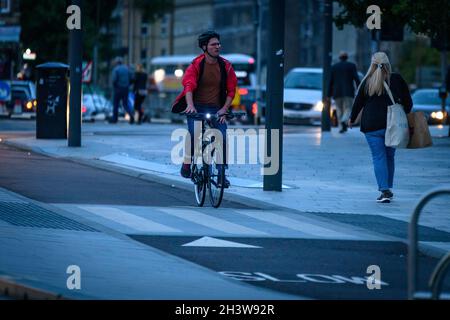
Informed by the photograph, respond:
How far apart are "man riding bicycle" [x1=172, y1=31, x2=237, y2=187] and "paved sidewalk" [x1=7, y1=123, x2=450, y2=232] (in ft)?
4.15

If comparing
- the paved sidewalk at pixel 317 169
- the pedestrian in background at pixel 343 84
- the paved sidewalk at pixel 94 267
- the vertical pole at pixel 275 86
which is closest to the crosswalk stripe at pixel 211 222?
the paved sidewalk at pixel 94 267

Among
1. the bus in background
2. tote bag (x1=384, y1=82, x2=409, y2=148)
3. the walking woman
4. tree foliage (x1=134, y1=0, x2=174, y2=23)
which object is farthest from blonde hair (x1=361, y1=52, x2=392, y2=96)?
tree foliage (x1=134, y1=0, x2=174, y2=23)

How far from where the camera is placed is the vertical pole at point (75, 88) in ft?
78.0

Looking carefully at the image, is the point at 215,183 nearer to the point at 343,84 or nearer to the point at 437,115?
the point at 343,84

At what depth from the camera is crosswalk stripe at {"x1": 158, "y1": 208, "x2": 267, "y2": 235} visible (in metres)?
13.0

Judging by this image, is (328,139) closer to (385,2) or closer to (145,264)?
(385,2)

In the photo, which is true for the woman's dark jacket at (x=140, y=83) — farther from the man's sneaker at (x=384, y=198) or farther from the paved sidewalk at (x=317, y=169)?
the man's sneaker at (x=384, y=198)

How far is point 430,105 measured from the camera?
44.9 m

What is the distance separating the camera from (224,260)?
1107 cm

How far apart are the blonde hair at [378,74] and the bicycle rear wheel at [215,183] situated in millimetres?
2377

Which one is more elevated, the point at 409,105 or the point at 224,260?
the point at 409,105

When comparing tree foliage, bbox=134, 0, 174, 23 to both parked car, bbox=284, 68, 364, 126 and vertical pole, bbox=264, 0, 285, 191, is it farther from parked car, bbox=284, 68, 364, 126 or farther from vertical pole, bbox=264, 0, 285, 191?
vertical pole, bbox=264, 0, 285, 191
